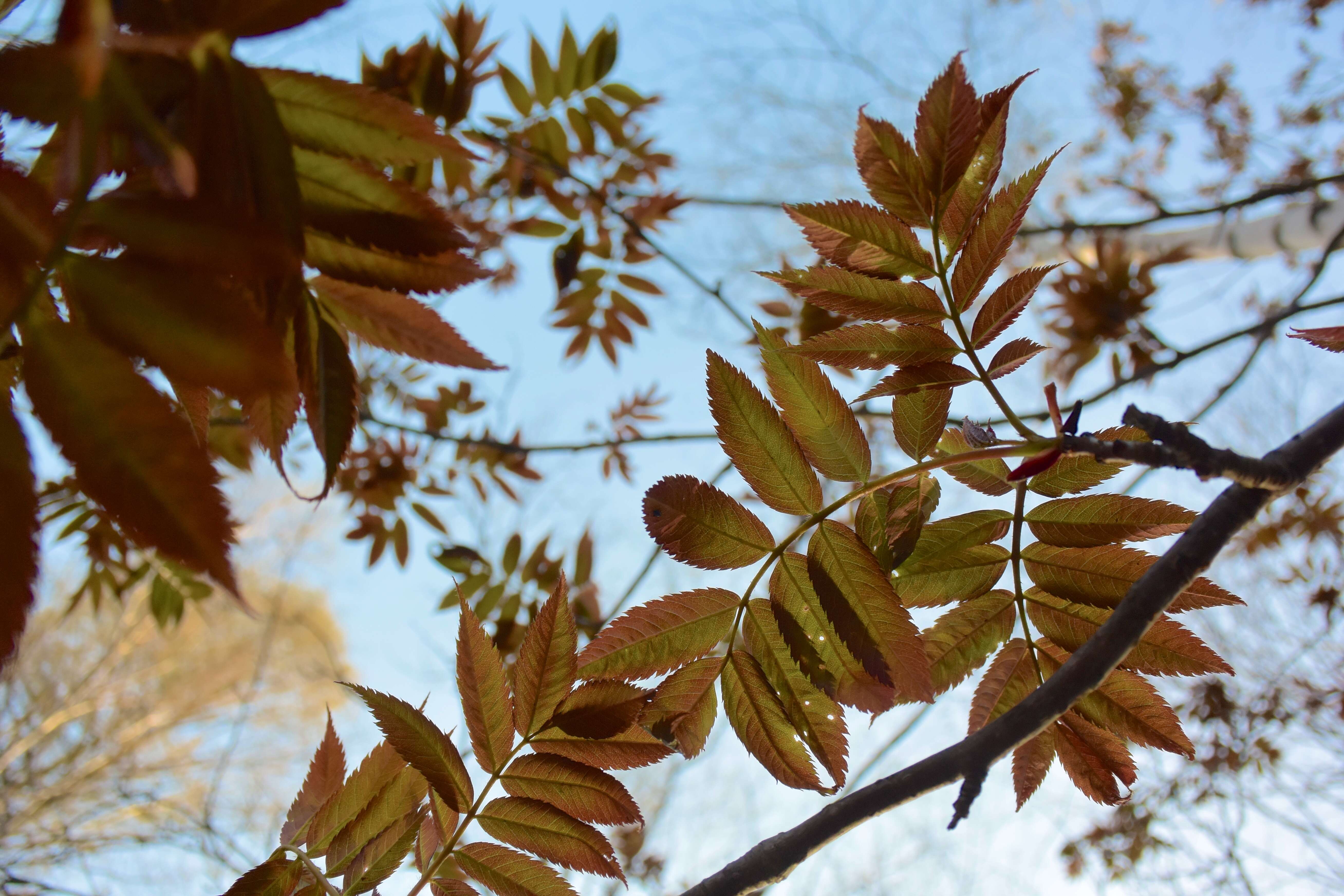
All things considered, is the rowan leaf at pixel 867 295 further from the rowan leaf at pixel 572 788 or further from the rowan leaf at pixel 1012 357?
the rowan leaf at pixel 572 788

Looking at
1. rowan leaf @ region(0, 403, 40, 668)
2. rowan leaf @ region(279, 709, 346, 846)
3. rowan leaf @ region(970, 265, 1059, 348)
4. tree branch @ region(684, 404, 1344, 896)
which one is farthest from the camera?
rowan leaf @ region(279, 709, 346, 846)

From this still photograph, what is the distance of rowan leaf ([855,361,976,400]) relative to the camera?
1.58ft

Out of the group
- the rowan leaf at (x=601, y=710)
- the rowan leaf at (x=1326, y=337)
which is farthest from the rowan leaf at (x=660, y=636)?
the rowan leaf at (x=1326, y=337)

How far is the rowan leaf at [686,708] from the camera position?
0.50m

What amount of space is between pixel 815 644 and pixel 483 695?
0.23 meters

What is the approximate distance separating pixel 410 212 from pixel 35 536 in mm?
214

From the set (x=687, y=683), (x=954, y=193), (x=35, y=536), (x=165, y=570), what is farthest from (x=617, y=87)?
(x=165, y=570)

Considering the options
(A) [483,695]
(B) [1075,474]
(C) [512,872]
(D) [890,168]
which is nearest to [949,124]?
(D) [890,168]

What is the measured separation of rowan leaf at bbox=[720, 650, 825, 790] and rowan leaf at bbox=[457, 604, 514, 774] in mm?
Result: 154

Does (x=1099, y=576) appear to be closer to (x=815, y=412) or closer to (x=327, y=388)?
(x=815, y=412)

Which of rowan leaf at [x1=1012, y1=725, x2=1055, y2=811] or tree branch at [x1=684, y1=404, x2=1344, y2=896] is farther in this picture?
rowan leaf at [x1=1012, y1=725, x2=1055, y2=811]

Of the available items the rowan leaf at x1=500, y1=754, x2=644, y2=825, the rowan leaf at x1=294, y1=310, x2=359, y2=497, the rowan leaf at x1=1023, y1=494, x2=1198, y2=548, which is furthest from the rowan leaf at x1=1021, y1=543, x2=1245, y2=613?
the rowan leaf at x1=294, y1=310, x2=359, y2=497

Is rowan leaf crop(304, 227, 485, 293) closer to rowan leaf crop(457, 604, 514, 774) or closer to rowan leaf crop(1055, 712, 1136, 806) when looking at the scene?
rowan leaf crop(457, 604, 514, 774)

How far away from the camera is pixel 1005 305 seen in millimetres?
487
